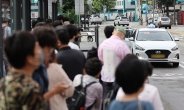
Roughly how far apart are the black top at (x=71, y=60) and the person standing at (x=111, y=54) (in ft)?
3.41

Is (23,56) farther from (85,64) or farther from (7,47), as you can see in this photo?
(85,64)

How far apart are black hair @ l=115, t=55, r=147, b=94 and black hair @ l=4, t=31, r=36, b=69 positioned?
0.70 metres

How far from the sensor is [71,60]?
635 centimetres

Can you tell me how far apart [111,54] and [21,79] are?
4141 millimetres

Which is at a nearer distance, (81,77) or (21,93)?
(21,93)

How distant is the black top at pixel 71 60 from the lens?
247 inches

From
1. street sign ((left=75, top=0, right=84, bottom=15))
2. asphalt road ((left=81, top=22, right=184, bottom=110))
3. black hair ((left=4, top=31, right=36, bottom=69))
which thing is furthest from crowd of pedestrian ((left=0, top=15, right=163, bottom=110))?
street sign ((left=75, top=0, right=84, bottom=15))

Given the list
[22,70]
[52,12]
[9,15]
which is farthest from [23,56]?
[52,12]

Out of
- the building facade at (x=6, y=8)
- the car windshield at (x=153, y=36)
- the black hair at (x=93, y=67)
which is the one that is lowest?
the car windshield at (x=153, y=36)

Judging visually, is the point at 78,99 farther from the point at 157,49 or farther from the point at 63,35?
the point at 157,49

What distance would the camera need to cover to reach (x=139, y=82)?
3578mm

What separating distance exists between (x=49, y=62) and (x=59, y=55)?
1373 mm

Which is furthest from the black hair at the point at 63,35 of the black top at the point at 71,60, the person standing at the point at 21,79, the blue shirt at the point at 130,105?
the blue shirt at the point at 130,105

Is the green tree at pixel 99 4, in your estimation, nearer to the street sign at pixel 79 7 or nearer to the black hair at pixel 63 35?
the street sign at pixel 79 7
